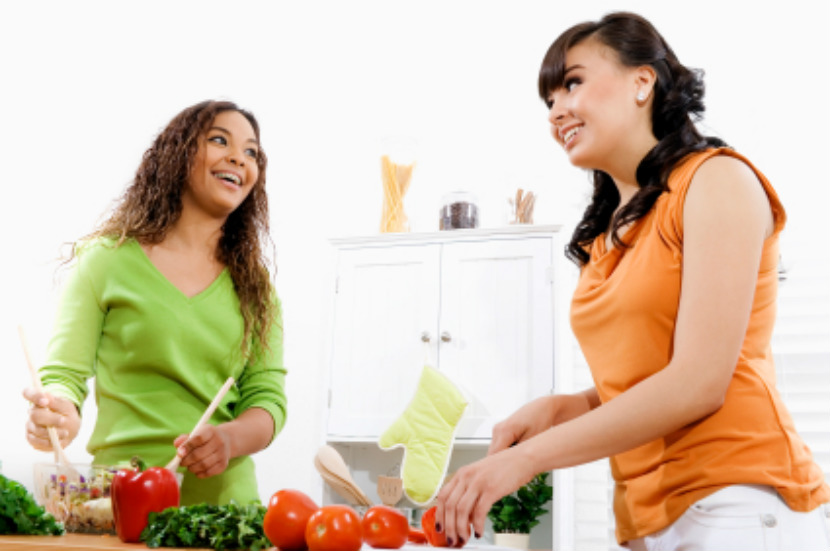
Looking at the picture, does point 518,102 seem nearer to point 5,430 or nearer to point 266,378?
point 266,378

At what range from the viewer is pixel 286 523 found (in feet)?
3.34

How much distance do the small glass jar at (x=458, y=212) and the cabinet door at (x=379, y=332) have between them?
0.17 m

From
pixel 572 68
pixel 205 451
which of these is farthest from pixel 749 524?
pixel 205 451

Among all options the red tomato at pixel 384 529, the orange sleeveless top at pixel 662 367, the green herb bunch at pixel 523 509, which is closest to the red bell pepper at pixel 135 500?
the red tomato at pixel 384 529

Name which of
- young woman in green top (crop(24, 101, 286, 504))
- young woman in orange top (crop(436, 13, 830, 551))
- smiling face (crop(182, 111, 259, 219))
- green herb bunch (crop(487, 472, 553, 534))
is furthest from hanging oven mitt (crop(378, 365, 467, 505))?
young woman in orange top (crop(436, 13, 830, 551))

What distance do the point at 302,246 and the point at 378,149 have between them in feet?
2.00

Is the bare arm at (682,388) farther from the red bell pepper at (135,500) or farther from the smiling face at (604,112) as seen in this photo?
the red bell pepper at (135,500)

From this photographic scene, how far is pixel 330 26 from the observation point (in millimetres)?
3859

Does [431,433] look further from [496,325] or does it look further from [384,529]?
[384,529]

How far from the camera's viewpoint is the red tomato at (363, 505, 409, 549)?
3.54ft

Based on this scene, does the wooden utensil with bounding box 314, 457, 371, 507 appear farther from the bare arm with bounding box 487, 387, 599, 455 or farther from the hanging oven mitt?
the bare arm with bounding box 487, 387, 599, 455

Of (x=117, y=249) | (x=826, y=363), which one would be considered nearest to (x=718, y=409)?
(x=117, y=249)

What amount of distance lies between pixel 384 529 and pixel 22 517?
1.60ft

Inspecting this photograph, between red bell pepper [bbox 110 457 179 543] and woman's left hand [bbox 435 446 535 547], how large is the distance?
16.9 inches
